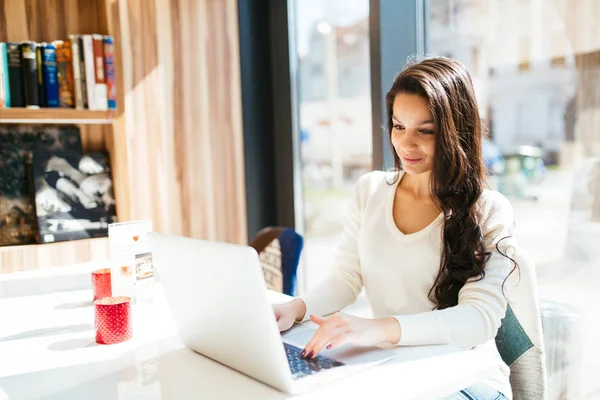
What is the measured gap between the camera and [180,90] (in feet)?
9.23

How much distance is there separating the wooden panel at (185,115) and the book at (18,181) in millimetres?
440

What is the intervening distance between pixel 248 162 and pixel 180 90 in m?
0.54

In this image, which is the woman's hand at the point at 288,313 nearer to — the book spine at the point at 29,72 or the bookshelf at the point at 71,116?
the bookshelf at the point at 71,116

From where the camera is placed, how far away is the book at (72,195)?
2.57m

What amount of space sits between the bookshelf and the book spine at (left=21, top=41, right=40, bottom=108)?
1.9 inches

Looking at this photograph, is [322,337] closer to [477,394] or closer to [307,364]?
[307,364]

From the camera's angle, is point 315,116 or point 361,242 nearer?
point 361,242

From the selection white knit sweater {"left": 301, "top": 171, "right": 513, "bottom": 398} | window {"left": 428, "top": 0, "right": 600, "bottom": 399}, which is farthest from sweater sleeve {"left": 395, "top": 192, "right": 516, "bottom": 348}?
window {"left": 428, "top": 0, "right": 600, "bottom": 399}

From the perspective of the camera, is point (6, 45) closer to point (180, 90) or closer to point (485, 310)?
point (180, 90)

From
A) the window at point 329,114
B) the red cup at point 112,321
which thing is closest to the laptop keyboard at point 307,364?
the red cup at point 112,321

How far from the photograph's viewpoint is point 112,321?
1.27 meters

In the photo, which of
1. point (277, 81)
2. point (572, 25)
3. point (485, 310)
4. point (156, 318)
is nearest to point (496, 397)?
point (485, 310)

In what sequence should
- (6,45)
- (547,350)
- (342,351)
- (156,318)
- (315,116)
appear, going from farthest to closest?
(315,116)
(6,45)
(547,350)
(156,318)
(342,351)

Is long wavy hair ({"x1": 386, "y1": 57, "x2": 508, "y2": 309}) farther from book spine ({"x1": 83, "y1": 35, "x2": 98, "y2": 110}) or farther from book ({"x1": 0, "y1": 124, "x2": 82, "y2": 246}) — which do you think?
book ({"x1": 0, "y1": 124, "x2": 82, "y2": 246})
